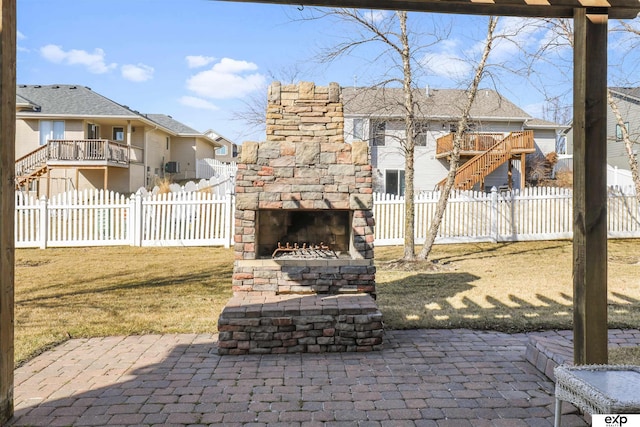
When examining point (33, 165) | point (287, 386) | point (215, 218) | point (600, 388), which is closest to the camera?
point (600, 388)

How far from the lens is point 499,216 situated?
1373 centimetres

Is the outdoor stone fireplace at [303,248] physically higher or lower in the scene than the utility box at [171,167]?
lower

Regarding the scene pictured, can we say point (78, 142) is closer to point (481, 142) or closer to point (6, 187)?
point (481, 142)

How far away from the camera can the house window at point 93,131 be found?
22078mm

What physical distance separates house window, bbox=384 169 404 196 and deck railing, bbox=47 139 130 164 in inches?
494

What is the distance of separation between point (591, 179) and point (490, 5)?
4.77 ft

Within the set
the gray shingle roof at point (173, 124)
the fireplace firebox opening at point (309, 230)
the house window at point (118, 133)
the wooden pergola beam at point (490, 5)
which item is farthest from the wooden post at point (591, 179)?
the gray shingle roof at point (173, 124)

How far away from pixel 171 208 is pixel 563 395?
1193 centimetres

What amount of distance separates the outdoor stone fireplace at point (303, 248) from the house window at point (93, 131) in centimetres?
1890

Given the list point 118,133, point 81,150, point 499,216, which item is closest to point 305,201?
point 499,216

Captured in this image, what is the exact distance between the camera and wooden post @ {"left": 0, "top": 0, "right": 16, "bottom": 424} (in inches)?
116

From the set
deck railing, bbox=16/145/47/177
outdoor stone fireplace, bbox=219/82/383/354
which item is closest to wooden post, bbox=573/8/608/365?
outdoor stone fireplace, bbox=219/82/383/354

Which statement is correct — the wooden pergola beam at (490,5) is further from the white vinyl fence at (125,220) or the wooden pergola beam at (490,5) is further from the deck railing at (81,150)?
the deck railing at (81,150)

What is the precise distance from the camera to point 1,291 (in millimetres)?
2953
